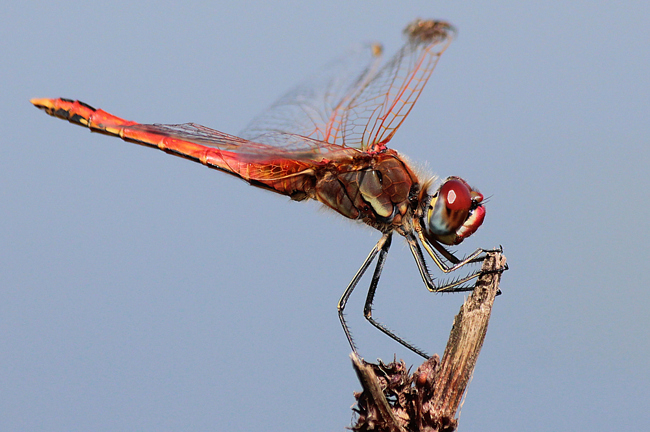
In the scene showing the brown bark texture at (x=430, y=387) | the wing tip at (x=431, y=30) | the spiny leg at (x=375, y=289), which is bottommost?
the brown bark texture at (x=430, y=387)

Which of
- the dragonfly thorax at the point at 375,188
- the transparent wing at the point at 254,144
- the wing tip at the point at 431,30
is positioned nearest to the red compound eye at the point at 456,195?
the dragonfly thorax at the point at 375,188

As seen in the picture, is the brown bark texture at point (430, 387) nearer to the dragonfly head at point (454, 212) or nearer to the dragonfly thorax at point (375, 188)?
the dragonfly head at point (454, 212)

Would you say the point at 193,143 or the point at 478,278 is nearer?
A: the point at 478,278

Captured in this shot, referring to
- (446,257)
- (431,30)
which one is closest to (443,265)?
(446,257)

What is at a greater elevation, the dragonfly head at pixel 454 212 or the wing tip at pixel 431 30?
the wing tip at pixel 431 30

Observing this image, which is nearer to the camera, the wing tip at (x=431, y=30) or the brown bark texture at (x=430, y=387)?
the brown bark texture at (x=430, y=387)

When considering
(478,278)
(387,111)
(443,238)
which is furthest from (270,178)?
(478,278)

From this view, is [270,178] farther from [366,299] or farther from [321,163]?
[366,299]

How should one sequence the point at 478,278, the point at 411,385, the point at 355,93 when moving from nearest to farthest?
the point at 411,385 → the point at 478,278 → the point at 355,93
